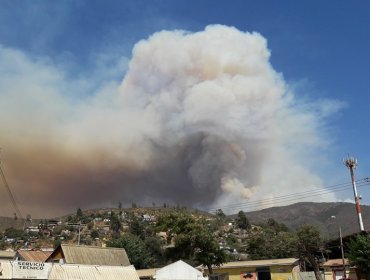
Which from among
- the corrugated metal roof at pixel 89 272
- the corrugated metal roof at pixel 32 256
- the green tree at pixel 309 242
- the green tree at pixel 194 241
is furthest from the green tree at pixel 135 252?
the corrugated metal roof at pixel 89 272

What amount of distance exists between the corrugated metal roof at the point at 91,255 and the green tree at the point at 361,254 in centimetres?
3230

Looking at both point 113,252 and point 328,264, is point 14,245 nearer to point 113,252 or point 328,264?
point 113,252

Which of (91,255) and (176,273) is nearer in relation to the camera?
(176,273)

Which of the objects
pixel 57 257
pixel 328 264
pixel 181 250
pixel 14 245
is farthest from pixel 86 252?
pixel 14 245

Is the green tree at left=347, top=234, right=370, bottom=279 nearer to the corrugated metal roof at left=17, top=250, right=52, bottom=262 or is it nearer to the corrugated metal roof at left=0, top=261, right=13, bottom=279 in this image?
the corrugated metal roof at left=0, top=261, right=13, bottom=279

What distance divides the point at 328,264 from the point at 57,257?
46.2 meters

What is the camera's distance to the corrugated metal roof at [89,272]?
48469 millimetres

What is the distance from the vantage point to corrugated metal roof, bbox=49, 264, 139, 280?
48469 millimetres

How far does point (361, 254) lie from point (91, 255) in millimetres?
35887

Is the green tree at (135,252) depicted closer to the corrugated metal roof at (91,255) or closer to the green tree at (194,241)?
the green tree at (194,241)

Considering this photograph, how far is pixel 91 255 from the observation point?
206 feet

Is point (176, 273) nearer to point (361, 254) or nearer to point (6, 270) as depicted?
point (361, 254)

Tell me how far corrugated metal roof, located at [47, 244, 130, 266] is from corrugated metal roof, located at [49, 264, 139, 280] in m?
5.61

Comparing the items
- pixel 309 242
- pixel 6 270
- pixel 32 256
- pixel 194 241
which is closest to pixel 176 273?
pixel 194 241
